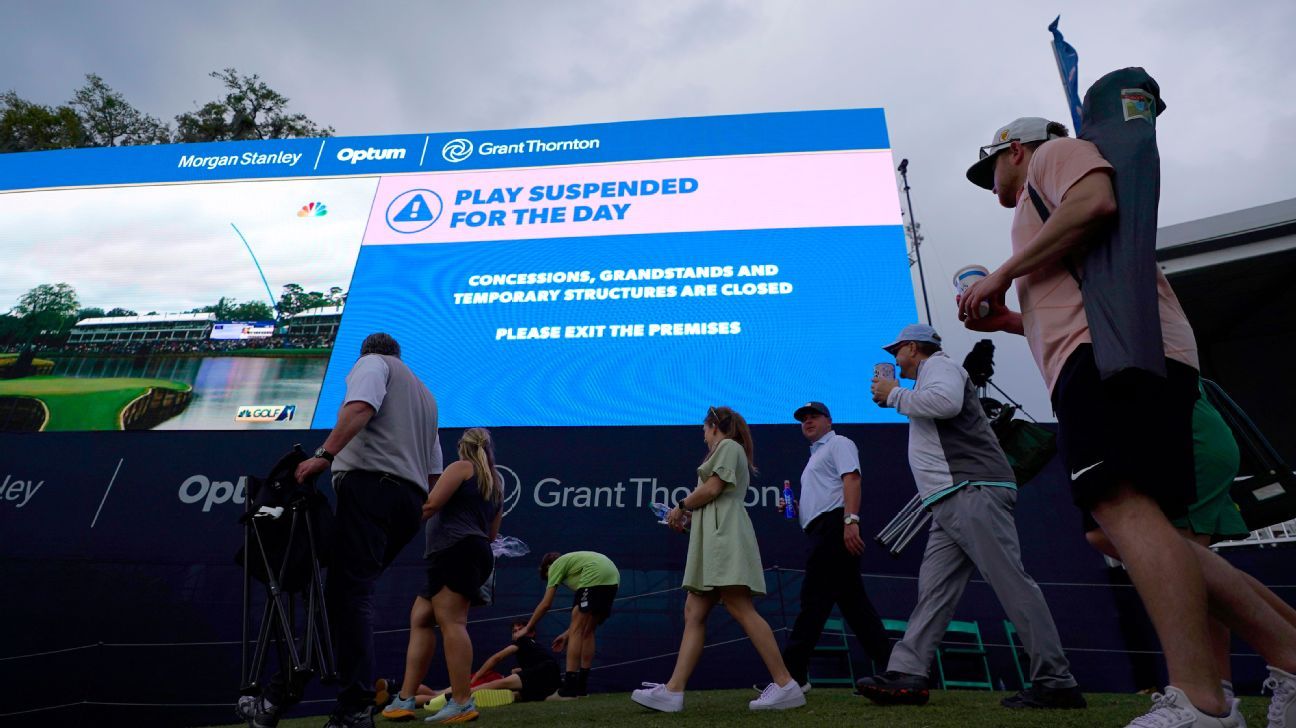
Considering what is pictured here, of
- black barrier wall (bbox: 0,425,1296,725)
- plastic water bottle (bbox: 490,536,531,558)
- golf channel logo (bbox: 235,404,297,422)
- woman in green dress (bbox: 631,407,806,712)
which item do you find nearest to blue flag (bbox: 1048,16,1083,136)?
black barrier wall (bbox: 0,425,1296,725)

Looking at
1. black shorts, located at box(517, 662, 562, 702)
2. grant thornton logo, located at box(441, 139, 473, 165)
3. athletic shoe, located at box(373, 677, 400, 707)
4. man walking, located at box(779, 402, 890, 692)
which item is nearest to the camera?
man walking, located at box(779, 402, 890, 692)

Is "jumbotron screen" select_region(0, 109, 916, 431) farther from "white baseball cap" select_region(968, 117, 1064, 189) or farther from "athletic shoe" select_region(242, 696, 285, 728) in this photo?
"white baseball cap" select_region(968, 117, 1064, 189)

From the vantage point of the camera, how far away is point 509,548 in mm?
5945

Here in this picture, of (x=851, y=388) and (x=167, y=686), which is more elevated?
(x=851, y=388)

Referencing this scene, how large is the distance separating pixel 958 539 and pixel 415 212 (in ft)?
24.1

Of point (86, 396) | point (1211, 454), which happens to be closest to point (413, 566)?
point (86, 396)

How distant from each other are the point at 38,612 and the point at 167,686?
1234 millimetres

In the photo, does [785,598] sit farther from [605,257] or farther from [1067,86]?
[1067,86]

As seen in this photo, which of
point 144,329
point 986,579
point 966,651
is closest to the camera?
point 986,579

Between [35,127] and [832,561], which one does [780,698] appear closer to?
[832,561]

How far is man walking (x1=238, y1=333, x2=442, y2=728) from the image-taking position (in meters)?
2.66

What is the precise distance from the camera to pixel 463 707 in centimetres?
333

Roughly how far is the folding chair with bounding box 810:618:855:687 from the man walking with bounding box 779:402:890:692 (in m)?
1.10

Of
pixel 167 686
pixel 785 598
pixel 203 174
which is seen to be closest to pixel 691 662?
pixel 785 598
